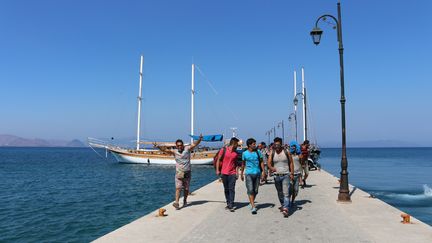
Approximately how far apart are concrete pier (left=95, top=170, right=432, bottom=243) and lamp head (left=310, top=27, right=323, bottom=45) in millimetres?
5173

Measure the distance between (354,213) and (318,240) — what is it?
3.06 m

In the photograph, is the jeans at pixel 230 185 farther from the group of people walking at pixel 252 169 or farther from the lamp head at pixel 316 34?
the lamp head at pixel 316 34

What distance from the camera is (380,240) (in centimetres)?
657

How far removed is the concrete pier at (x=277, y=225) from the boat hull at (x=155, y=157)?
4411 cm

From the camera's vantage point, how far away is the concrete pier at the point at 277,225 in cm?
681

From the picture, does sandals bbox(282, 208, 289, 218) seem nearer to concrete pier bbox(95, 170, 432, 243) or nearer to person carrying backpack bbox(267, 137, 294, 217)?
concrete pier bbox(95, 170, 432, 243)

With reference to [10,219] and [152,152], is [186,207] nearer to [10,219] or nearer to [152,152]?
[10,219]

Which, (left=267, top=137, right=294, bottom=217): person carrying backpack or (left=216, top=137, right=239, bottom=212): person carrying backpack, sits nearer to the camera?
(left=267, top=137, right=294, bottom=217): person carrying backpack

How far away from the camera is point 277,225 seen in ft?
26.0

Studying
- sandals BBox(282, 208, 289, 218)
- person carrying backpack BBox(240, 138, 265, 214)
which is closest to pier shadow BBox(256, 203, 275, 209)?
person carrying backpack BBox(240, 138, 265, 214)

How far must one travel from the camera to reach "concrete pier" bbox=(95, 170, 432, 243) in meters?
6.81

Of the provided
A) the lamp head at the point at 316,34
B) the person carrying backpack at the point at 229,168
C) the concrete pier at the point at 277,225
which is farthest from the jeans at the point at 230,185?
the lamp head at the point at 316,34

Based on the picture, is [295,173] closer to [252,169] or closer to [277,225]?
[252,169]

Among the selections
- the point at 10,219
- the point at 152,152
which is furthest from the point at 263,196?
the point at 152,152
